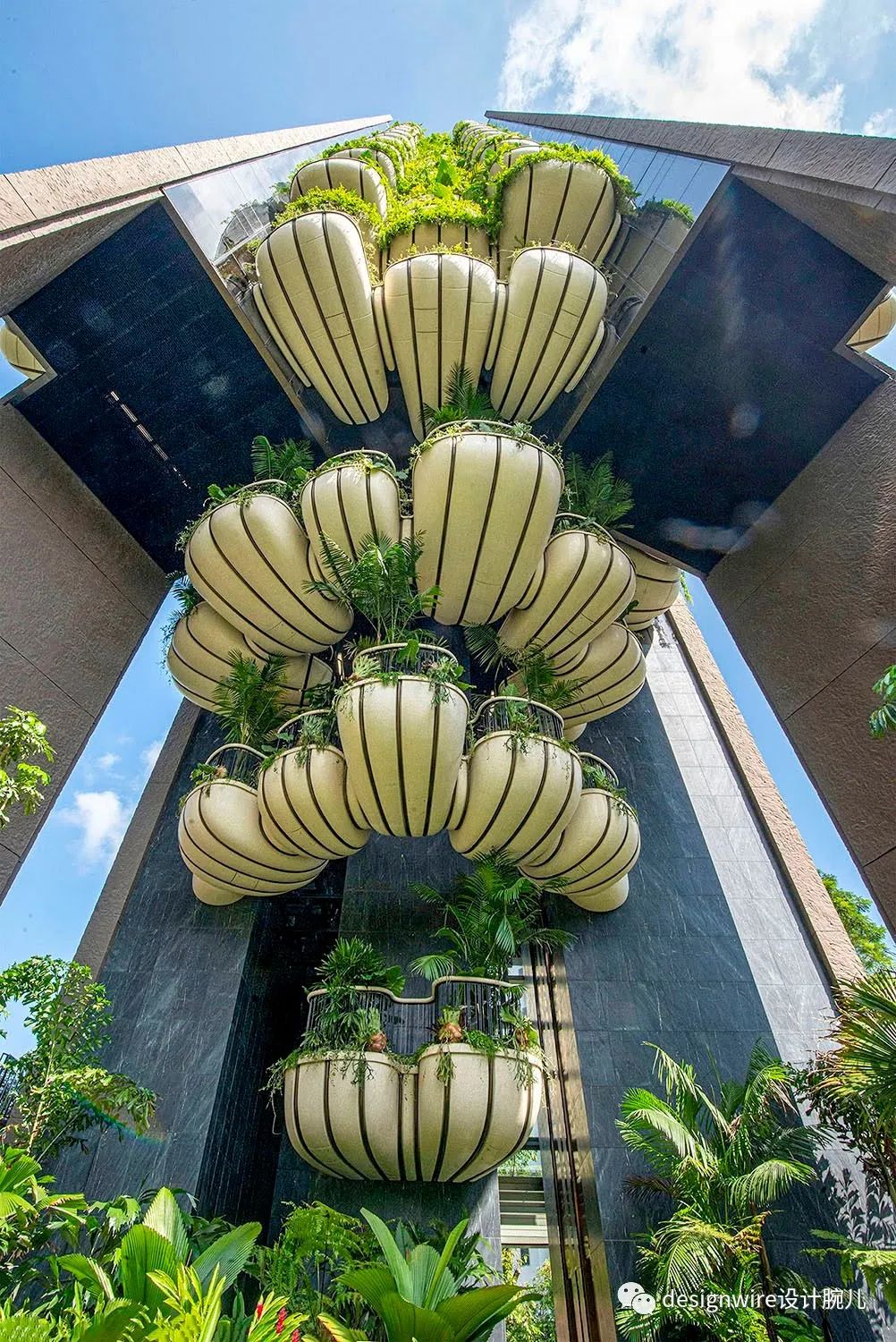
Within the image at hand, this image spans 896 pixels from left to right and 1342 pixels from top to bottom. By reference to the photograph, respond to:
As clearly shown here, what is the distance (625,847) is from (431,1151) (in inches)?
122

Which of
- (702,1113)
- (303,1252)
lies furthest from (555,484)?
(303,1252)

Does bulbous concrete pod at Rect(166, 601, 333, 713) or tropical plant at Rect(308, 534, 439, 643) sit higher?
bulbous concrete pod at Rect(166, 601, 333, 713)

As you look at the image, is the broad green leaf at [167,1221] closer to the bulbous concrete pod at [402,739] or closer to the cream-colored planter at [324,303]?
the bulbous concrete pod at [402,739]

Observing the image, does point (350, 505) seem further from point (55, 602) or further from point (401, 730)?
point (55, 602)

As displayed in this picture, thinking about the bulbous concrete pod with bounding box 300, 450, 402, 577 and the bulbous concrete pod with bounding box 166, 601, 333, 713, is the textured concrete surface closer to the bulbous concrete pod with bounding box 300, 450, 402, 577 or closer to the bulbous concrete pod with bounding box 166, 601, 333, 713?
the bulbous concrete pod with bounding box 166, 601, 333, 713

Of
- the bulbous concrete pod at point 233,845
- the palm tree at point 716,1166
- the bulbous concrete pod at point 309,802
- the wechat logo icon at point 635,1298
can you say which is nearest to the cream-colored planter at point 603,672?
the bulbous concrete pod at point 309,802

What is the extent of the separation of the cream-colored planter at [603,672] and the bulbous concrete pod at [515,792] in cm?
158

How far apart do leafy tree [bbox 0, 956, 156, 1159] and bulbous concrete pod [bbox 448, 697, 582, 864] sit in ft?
10.2

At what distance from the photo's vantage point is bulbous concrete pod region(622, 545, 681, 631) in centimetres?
1021

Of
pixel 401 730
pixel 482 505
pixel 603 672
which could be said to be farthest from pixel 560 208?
pixel 401 730

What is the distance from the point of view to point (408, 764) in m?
6.41

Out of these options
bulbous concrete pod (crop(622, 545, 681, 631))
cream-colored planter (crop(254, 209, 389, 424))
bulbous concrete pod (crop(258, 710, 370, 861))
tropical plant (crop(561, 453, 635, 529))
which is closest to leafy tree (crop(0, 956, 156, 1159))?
bulbous concrete pod (crop(258, 710, 370, 861))

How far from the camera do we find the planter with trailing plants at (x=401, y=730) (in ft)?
20.9

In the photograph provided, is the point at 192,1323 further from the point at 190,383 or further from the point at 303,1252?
the point at 190,383
